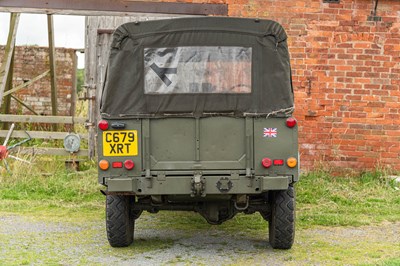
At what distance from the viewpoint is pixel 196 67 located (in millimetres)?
6672

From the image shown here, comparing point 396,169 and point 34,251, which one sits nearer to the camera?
point 34,251

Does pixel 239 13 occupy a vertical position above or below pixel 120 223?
above

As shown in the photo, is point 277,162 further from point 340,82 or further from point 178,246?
point 340,82

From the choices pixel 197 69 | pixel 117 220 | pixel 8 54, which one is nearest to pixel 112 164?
pixel 117 220

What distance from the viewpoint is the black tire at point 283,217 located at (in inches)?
Answer: 264

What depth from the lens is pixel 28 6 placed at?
10.8m

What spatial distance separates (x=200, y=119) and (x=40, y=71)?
35.9 ft

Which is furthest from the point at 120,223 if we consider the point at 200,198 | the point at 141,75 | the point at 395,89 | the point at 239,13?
the point at 395,89

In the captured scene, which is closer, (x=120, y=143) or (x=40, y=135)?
(x=120, y=143)

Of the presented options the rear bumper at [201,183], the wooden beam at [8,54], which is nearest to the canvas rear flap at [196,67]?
the rear bumper at [201,183]

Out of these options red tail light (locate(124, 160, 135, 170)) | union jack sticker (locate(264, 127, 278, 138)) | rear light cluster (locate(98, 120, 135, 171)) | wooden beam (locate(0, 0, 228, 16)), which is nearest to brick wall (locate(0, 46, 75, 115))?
wooden beam (locate(0, 0, 228, 16))

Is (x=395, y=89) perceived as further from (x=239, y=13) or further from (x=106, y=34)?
(x=106, y=34)

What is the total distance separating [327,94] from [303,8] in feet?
4.59

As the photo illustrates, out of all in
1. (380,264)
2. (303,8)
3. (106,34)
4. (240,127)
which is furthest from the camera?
(106,34)
